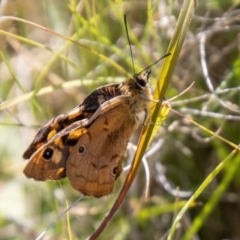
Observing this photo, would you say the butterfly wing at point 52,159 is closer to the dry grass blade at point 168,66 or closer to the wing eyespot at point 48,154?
the wing eyespot at point 48,154

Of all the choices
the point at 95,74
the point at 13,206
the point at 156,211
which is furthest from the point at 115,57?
the point at 13,206

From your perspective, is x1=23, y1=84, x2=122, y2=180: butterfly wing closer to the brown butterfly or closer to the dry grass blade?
the brown butterfly

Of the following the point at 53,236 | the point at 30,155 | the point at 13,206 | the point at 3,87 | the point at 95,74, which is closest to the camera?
the point at 30,155

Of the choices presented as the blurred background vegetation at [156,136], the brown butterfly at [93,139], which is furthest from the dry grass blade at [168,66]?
the blurred background vegetation at [156,136]

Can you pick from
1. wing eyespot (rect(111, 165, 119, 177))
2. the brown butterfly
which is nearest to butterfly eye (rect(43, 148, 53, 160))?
the brown butterfly

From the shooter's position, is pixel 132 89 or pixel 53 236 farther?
pixel 53 236

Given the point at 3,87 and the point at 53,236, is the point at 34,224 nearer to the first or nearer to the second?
the point at 53,236

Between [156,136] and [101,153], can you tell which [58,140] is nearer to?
[101,153]

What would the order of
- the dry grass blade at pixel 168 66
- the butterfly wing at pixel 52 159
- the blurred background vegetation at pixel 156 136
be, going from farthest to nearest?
the blurred background vegetation at pixel 156 136 < the butterfly wing at pixel 52 159 < the dry grass blade at pixel 168 66
